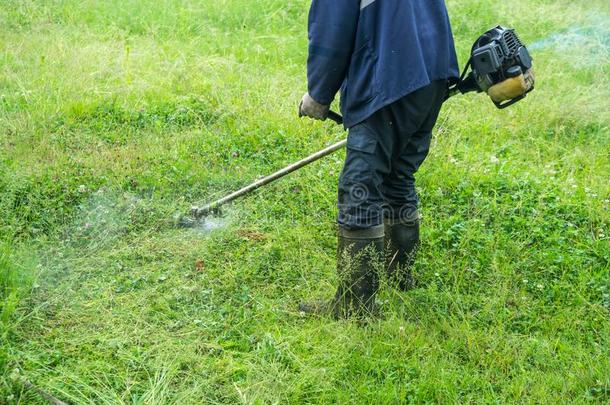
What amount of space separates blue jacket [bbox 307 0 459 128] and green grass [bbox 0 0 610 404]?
1.20 metres

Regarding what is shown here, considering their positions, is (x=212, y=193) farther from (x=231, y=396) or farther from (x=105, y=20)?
(x=105, y=20)

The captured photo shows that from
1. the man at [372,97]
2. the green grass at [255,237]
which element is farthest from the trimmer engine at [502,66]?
the green grass at [255,237]

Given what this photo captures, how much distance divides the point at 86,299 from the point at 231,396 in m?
1.16

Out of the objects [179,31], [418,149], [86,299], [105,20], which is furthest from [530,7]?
[86,299]

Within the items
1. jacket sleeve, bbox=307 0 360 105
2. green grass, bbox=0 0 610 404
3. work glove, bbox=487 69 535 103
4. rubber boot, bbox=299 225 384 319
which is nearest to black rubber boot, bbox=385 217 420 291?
green grass, bbox=0 0 610 404

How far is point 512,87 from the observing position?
3.74m

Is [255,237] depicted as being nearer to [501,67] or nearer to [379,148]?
[379,148]

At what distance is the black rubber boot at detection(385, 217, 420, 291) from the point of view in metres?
4.19

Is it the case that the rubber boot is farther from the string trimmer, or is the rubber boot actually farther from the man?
the string trimmer

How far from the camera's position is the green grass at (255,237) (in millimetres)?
3562

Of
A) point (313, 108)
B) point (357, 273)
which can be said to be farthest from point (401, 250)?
point (313, 108)

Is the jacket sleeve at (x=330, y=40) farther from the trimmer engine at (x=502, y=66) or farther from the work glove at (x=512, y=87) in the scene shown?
the work glove at (x=512, y=87)

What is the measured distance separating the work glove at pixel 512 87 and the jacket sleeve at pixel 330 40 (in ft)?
2.55

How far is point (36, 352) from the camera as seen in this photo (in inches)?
143
